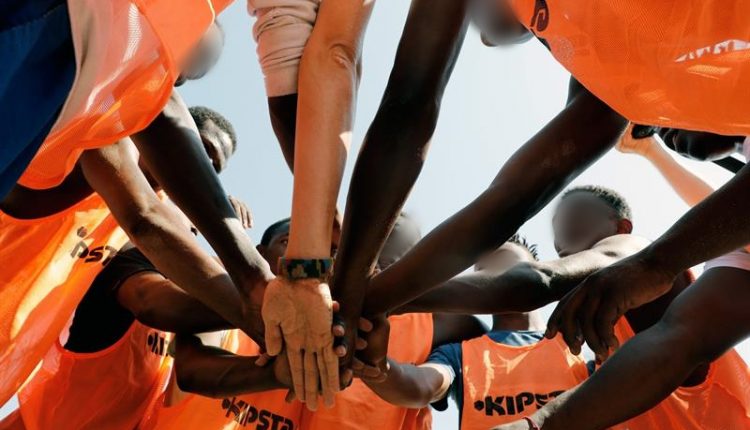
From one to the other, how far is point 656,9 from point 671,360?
1.53 meters

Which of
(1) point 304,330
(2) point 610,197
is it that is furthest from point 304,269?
(2) point 610,197

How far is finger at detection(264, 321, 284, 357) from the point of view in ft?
7.93

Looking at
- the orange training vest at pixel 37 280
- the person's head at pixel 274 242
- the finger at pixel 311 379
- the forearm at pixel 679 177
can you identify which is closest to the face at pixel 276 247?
the person's head at pixel 274 242

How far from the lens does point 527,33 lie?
2.98 meters

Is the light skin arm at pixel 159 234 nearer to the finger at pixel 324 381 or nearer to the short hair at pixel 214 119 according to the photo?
the finger at pixel 324 381

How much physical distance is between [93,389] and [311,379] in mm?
1498

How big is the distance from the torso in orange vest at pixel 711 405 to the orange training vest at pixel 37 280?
2.32 meters

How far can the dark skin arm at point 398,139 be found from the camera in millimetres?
2467

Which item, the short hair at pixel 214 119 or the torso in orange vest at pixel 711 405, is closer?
the torso in orange vest at pixel 711 405

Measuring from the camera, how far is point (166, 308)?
329 centimetres

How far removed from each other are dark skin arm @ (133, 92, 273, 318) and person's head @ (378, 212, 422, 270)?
6.17 ft

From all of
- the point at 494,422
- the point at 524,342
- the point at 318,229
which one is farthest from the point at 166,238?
the point at 524,342

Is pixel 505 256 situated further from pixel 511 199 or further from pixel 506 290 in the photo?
pixel 511 199

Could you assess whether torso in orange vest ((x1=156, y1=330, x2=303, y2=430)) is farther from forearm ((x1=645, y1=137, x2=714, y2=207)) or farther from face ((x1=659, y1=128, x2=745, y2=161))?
forearm ((x1=645, y1=137, x2=714, y2=207))
